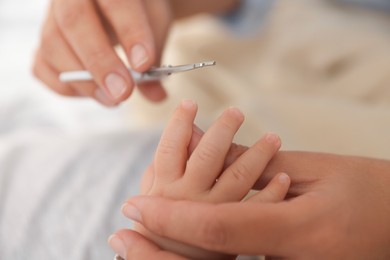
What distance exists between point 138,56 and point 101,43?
0.04 m

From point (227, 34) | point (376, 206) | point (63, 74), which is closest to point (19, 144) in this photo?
point (63, 74)

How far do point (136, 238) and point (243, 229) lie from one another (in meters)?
0.08

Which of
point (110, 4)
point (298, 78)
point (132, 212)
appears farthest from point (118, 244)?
point (298, 78)

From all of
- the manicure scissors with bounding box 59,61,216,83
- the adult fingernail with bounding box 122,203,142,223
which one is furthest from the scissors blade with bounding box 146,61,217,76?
the adult fingernail with bounding box 122,203,142,223

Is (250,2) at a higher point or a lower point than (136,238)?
higher

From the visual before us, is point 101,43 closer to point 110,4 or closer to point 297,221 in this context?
point 110,4

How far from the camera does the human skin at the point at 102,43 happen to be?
51 cm

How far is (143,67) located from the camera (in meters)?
0.50

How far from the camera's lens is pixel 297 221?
0.34 metres

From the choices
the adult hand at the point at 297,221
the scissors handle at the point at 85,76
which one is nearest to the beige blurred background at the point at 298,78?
the scissors handle at the point at 85,76

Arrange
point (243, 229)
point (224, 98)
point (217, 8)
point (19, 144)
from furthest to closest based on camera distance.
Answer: point (217, 8)
point (224, 98)
point (19, 144)
point (243, 229)

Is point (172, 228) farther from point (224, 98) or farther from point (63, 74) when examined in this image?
point (224, 98)

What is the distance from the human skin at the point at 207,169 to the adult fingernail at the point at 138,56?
0.13 m

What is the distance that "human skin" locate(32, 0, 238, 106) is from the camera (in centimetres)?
51
